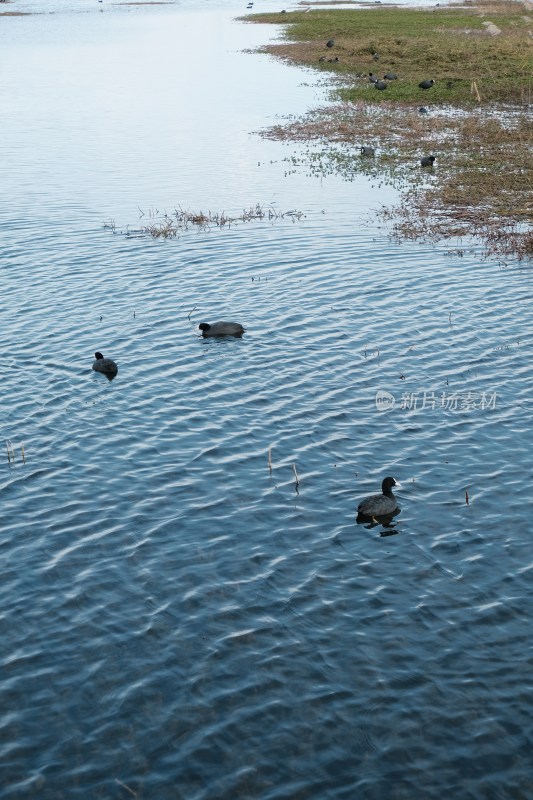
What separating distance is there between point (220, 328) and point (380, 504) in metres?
9.08

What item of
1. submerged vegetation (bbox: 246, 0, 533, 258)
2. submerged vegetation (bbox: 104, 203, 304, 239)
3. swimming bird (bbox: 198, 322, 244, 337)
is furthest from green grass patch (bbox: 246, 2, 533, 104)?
swimming bird (bbox: 198, 322, 244, 337)

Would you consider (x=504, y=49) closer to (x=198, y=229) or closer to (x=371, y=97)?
(x=371, y=97)

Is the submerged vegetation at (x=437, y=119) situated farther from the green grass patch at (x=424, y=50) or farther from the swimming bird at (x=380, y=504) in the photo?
the swimming bird at (x=380, y=504)

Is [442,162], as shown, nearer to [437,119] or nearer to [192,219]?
[437,119]

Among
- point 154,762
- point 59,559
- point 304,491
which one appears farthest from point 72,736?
point 304,491

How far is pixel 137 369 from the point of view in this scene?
21.8 meters

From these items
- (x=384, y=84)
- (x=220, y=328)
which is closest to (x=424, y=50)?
(x=384, y=84)

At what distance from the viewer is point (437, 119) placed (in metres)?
50.8

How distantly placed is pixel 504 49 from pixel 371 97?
1551 centimetres

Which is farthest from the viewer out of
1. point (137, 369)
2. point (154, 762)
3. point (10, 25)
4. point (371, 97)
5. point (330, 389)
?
point (10, 25)

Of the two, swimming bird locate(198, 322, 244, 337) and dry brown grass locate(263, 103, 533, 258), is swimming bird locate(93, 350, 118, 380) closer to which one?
swimming bird locate(198, 322, 244, 337)

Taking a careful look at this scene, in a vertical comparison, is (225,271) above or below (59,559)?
above

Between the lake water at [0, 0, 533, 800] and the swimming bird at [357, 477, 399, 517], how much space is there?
0.30 m

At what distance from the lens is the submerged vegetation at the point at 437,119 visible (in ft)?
113
